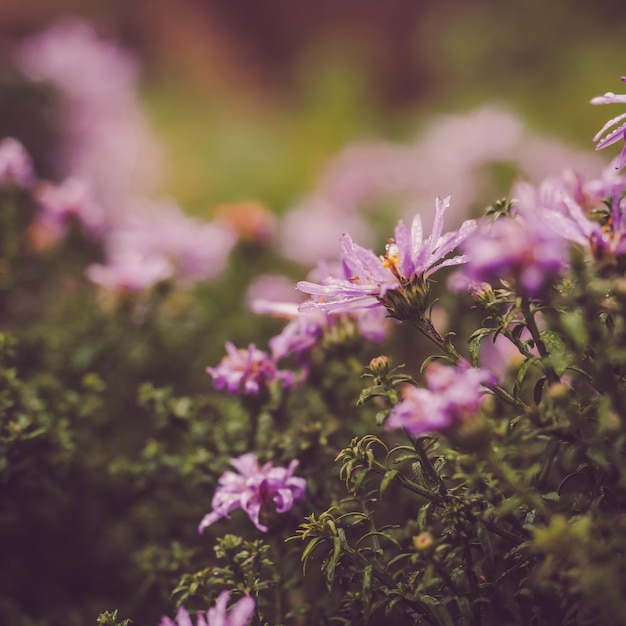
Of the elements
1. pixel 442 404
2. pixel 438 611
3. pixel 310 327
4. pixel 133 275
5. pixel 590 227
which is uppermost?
pixel 133 275

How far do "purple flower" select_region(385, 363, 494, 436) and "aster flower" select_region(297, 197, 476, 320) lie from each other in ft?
0.38

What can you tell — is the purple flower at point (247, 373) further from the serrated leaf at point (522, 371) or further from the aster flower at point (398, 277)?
the serrated leaf at point (522, 371)

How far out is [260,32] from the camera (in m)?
4.83

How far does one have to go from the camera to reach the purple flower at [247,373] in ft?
2.43

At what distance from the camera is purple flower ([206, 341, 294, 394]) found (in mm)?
740

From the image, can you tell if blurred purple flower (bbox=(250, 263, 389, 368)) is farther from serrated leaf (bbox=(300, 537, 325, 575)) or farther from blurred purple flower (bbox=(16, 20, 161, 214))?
blurred purple flower (bbox=(16, 20, 161, 214))

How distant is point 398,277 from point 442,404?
0.56 feet

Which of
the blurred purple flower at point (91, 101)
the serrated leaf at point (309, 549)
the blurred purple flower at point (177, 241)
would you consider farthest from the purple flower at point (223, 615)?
the blurred purple flower at point (91, 101)

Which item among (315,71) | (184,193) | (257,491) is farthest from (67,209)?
(315,71)

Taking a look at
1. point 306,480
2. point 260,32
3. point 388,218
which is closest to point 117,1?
point 260,32

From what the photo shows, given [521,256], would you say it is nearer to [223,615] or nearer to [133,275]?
[223,615]

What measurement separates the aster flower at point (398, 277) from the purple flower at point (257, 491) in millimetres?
174

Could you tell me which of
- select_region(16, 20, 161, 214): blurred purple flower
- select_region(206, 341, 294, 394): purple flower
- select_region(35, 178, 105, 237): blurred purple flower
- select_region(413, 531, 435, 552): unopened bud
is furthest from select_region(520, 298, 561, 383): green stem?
select_region(16, 20, 161, 214): blurred purple flower

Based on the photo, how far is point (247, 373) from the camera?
0.75 meters
